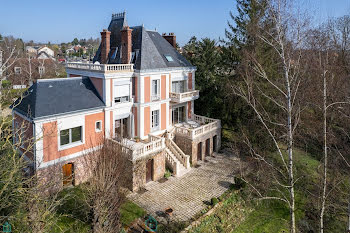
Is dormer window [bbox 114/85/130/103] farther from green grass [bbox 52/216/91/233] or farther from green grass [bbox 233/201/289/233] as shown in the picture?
green grass [bbox 233/201/289/233]

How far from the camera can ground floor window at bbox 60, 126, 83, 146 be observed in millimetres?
20031

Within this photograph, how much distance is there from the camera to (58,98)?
20125 mm

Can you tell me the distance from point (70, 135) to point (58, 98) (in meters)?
2.95

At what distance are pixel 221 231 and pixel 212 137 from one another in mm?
11914

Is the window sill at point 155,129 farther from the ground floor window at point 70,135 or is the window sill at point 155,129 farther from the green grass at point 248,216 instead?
the green grass at point 248,216

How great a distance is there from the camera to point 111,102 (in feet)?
74.6

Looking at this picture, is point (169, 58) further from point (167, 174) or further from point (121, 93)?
point (167, 174)

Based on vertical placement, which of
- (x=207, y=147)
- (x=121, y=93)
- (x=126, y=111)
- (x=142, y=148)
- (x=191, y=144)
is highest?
(x=121, y=93)

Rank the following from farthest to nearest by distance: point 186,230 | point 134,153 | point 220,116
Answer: point 220,116 < point 134,153 < point 186,230

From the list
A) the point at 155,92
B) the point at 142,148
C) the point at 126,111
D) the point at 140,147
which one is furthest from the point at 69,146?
the point at 155,92

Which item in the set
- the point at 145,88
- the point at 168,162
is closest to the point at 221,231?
the point at 168,162

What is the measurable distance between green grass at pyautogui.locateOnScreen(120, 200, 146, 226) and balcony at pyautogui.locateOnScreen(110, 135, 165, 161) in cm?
343

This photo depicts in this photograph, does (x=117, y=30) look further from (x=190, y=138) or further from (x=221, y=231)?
(x=221, y=231)

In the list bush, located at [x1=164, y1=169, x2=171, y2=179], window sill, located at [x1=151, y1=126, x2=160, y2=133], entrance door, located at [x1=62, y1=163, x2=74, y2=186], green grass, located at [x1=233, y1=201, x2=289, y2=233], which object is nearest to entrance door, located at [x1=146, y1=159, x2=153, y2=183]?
bush, located at [x1=164, y1=169, x2=171, y2=179]
